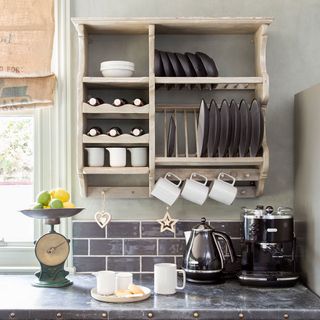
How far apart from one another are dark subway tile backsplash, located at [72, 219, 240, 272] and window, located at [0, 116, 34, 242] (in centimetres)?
31

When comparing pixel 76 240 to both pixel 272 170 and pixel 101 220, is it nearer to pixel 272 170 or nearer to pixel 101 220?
pixel 101 220

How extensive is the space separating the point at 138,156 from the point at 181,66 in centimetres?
46

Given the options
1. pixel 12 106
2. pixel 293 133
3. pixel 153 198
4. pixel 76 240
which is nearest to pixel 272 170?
pixel 293 133

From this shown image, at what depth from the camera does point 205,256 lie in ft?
8.57

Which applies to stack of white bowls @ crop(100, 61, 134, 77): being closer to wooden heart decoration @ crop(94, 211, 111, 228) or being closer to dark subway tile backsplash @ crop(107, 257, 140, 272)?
wooden heart decoration @ crop(94, 211, 111, 228)

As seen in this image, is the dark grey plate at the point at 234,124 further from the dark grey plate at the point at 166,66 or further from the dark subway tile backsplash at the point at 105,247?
the dark subway tile backsplash at the point at 105,247

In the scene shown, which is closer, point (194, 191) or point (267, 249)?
point (267, 249)

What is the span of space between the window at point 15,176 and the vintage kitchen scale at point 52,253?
0.41 m

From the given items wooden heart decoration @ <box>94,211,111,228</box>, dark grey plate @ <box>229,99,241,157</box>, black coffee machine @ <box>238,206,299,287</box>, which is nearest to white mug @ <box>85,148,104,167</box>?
wooden heart decoration @ <box>94,211,111,228</box>

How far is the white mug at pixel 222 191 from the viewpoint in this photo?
2.74 meters

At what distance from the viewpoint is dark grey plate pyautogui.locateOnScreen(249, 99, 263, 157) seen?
265 cm

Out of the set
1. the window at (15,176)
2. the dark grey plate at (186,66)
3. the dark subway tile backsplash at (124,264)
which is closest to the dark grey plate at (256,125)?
the dark grey plate at (186,66)

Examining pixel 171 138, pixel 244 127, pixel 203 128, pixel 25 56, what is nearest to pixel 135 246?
pixel 171 138

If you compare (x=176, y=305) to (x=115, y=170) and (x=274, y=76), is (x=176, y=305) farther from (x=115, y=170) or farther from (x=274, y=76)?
(x=274, y=76)
